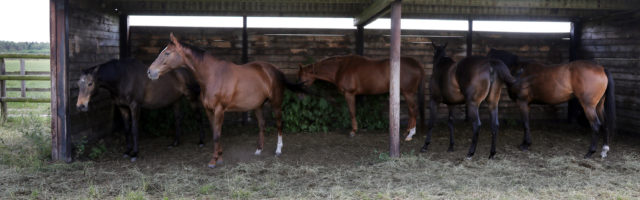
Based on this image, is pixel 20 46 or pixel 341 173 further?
pixel 20 46

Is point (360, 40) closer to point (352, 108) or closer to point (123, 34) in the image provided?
point (352, 108)

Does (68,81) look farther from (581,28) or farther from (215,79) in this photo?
(581,28)

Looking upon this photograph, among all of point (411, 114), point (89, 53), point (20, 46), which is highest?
point (20, 46)

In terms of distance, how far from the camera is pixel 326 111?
Result: 9039 mm

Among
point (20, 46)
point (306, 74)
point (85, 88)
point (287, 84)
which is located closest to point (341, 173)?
point (287, 84)

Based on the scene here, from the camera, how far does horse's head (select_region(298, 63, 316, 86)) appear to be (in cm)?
865

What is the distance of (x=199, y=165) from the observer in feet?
20.4

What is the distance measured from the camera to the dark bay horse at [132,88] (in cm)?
627

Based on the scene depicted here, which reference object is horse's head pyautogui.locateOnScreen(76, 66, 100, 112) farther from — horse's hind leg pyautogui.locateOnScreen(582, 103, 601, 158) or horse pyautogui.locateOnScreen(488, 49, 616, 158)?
horse's hind leg pyautogui.locateOnScreen(582, 103, 601, 158)

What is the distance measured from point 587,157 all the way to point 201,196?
540 cm

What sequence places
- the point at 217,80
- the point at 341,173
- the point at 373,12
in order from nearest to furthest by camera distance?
the point at 341,173, the point at 217,80, the point at 373,12

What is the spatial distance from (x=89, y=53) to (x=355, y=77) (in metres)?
4.50

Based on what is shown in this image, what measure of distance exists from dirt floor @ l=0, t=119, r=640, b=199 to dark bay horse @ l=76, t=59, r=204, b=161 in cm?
58

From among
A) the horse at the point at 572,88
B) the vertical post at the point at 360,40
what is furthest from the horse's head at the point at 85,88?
the horse at the point at 572,88
